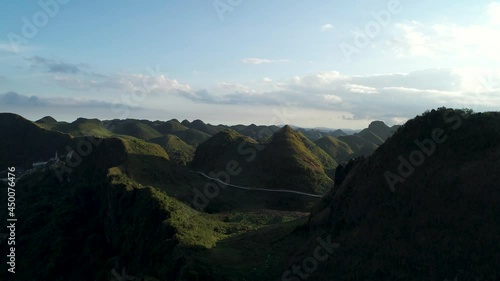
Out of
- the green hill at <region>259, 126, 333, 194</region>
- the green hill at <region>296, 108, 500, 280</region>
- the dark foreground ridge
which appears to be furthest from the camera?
the green hill at <region>259, 126, 333, 194</region>

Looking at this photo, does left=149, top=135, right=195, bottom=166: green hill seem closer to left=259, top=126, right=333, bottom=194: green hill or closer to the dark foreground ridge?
left=259, top=126, right=333, bottom=194: green hill

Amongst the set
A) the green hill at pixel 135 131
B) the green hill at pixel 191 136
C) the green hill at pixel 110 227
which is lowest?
the green hill at pixel 110 227

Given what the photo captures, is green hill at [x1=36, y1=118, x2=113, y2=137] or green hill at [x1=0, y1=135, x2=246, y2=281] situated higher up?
green hill at [x1=36, y1=118, x2=113, y2=137]

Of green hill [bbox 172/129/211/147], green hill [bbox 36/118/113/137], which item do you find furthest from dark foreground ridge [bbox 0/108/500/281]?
green hill [bbox 172/129/211/147]

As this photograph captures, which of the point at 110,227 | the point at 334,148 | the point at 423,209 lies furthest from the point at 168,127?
the point at 423,209

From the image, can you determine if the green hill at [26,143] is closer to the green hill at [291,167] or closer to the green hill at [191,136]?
the green hill at [191,136]

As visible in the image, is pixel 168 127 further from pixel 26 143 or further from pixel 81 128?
pixel 26 143

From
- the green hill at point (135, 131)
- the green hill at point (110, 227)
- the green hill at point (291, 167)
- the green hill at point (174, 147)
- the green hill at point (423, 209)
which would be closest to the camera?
the green hill at point (423, 209)

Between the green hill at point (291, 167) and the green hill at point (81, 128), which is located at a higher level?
the green hill at point (81, 128)

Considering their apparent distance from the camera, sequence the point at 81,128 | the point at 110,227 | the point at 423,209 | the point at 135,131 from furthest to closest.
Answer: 1. the point at 135,131
2. the point at 81,128
3. the point at 110,227
4. the point at 423,209

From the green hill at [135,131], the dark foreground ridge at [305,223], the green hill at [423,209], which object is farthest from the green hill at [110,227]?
the green hill at [135,131]

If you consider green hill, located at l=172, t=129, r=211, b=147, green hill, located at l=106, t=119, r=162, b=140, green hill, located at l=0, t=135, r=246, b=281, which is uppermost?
green hill, located at l=106, t=119, r=162, b=140

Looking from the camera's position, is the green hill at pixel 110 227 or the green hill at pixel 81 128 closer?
the green hill at pixel 110 227

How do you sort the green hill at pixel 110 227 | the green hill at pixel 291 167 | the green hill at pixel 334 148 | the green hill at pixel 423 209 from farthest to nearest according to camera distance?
1. the green hill at pixel 334 148
2. the green hill at pixel 291 167
3. the green hill at pixel 110 227
4. the green hill at pixel 423 209
